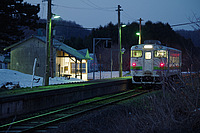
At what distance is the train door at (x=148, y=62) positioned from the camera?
20.0 meters

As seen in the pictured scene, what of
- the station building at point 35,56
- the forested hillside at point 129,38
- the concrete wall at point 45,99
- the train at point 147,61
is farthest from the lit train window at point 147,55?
the forested hillside at point 129,38

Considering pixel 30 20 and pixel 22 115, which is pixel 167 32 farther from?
pixel 22 115

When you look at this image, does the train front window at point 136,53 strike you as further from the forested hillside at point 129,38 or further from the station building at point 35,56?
the forested hillside at point 129,38

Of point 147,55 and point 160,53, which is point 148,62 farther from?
point 160,53

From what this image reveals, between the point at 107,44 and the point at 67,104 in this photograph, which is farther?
the point at 107,44

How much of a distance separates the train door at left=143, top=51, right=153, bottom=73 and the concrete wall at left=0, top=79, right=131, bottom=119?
3468 millimetres

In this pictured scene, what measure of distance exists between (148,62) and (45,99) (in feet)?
33.1

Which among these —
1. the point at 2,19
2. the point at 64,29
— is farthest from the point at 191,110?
the point at 64,29

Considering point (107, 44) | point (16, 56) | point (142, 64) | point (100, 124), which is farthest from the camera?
point (16, 56)

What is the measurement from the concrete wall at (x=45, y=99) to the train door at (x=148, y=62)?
347 centimetres

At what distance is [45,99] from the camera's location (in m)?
12.4

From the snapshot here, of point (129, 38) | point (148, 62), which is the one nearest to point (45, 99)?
point (148, 62)

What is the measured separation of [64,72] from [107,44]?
27.5ft

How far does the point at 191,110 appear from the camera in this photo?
689 centimetres
